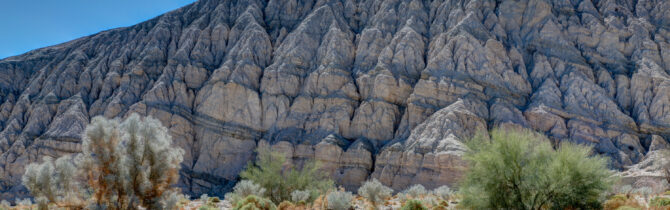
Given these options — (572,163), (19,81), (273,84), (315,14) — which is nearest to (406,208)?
(572,163)

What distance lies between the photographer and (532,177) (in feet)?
65.7

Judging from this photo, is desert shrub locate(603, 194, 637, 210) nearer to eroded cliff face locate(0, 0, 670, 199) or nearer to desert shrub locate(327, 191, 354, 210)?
desert shrub locate(327, 191, 354, 210)

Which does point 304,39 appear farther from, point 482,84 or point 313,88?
point 482,84

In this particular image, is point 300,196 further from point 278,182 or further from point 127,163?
point 127,163

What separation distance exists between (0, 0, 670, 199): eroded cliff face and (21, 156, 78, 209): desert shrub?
25.0 m

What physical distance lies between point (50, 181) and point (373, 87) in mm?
31950

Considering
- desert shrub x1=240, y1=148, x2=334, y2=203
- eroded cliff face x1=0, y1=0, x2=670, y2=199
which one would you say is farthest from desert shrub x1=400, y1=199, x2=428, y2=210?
eroded cliff face x1=0, y1=0, x2=670, y2=199

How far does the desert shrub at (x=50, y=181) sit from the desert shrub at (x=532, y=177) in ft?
54.1

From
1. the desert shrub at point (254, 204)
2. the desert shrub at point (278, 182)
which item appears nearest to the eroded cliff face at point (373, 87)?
the desert shrub at point (278, 182)

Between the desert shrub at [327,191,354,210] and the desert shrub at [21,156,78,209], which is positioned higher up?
the desert shrub at [21,156,78,209]

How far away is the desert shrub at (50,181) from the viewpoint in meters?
19.8

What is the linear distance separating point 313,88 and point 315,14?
13001 millimetres

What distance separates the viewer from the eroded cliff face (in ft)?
140

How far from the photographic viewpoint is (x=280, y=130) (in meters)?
48.2
